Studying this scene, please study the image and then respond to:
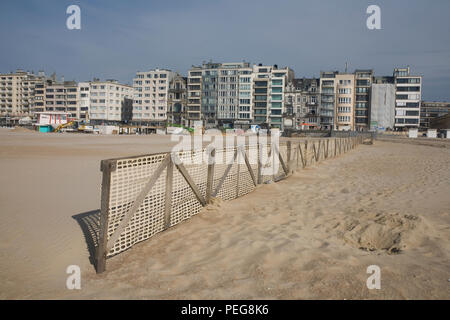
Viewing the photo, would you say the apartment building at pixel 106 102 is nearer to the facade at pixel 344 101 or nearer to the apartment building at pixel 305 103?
the apartment building at pixel 305 103

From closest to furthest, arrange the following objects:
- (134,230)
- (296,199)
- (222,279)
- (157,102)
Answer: (222,279) → (134,230) → (296,199) → (157,102)

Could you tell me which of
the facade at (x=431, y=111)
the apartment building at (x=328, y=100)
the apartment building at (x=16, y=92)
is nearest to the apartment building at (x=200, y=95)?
the apartment building at (x=328, y=100)

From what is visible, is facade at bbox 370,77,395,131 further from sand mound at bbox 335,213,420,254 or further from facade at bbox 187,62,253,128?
sand mound at bbox 335,213,420,254

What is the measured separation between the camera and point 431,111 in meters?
149

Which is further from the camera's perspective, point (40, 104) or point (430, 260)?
point (40, 104)

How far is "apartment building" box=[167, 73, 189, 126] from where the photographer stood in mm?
117062

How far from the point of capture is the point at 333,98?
105000 millimetres

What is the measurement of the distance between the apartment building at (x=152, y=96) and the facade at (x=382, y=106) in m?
67.2

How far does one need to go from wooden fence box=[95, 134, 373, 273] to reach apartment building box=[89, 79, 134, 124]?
124 metres

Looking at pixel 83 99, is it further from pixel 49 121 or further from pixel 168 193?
pixel 168 193

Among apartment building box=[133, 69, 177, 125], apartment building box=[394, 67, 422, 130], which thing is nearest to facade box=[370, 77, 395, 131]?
apartment building box=[394, 67, 422, 130]

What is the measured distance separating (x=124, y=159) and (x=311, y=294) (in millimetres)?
3306

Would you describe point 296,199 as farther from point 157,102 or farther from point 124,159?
point 157,102
